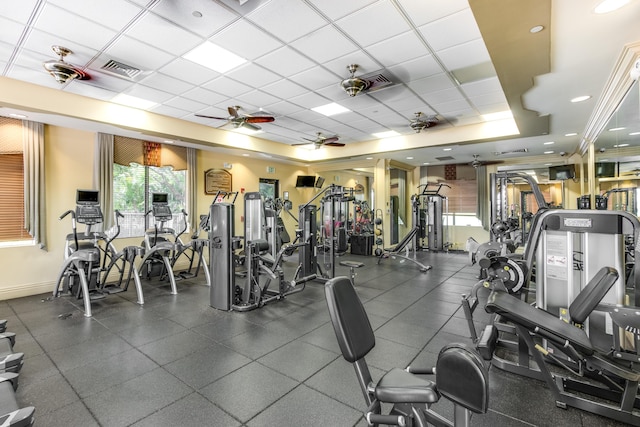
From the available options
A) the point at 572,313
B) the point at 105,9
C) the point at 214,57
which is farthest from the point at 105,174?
the point at 572,313

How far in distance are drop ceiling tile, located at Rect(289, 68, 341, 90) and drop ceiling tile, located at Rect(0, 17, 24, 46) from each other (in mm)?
2958

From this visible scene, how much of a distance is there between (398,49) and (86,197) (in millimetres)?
4988

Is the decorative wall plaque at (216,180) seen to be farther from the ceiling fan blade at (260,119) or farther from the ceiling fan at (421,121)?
the ceiling fan at (421,121)

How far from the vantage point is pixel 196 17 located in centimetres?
295

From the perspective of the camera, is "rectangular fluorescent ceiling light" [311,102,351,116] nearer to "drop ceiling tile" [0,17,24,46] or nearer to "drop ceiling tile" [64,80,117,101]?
"drop ceiling tile" [64,80,117,101]

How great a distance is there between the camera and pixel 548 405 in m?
2.12

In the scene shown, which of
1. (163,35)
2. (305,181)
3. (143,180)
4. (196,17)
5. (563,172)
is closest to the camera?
(196,17)

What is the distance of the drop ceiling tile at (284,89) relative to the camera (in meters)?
4.51

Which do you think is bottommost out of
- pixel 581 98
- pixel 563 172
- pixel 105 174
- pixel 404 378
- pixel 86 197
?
pixel 404 378

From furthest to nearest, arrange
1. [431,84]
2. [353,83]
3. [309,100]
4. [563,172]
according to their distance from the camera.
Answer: [563,172] → [309,100] → [431,84] → [353,83]

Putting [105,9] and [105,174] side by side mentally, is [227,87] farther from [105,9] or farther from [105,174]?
[105,174]

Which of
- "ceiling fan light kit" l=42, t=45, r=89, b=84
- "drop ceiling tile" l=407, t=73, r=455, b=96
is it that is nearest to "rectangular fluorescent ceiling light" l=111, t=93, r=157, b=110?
"ceiling fan light kit" l=42, t=45, r=89, b=84

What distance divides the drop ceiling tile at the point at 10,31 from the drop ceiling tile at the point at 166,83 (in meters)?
1.31

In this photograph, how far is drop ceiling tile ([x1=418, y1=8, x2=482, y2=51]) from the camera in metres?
2.96
